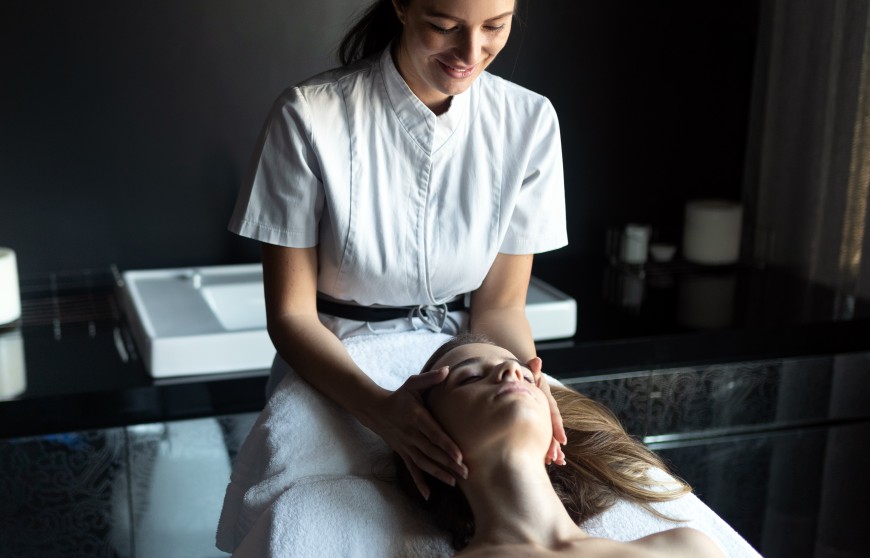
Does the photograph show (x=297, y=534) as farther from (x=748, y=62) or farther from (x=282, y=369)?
(x=748, y=62)

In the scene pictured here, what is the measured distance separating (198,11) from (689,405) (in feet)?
5.10

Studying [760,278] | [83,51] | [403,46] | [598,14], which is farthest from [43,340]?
[760,278]

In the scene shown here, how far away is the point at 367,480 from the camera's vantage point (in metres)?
1.39

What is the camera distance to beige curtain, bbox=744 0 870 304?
2492 mm

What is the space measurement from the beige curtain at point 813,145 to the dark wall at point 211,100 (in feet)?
0.48

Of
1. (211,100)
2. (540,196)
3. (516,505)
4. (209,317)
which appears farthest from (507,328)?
(211,100)

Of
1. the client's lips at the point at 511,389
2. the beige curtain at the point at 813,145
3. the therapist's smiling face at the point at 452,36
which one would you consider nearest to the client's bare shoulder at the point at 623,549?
the client's lips at the point at 511,389

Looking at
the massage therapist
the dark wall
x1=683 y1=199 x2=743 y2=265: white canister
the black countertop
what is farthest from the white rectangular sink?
x1=683 y1=199 x2=743 y2=265: white canister

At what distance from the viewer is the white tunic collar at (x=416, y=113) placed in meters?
1.63

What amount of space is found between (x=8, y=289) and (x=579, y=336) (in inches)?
52.7

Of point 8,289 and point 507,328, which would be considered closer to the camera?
point 507,328

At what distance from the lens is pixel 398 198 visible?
165cm

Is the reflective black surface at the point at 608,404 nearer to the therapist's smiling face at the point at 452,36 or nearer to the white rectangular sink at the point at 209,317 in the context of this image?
the white rectangular sink at the point at 209,317

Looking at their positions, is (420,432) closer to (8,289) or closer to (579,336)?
(579,336)
